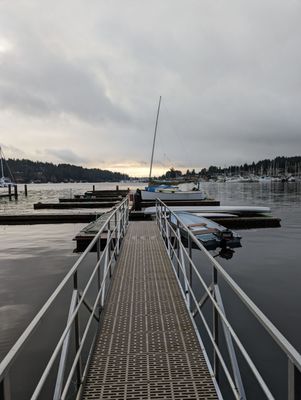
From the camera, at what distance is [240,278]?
9.38 m

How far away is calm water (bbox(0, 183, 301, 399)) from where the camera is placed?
5.83 m

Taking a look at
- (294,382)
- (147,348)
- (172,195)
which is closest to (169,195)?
(172,195)

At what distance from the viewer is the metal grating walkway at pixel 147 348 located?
308 centimetres

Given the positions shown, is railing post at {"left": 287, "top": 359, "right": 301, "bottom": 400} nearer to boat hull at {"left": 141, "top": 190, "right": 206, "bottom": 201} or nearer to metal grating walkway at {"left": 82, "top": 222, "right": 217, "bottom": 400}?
metal grating walkway at {"left": 82, "top": 222, "right": 217, "bottom": 400}

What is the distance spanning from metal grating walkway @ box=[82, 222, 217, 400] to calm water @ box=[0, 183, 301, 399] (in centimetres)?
162

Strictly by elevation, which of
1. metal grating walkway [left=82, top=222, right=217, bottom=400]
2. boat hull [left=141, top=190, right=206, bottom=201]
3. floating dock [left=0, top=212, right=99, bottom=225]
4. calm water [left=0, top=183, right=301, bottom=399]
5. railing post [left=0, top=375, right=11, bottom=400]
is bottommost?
calm water [left=0, top=183, right=301, bottom=399]

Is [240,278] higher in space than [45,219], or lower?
lower

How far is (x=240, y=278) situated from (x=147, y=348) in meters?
6.21

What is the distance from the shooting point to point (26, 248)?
13.1 m

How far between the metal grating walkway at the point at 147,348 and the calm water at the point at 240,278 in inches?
64.0

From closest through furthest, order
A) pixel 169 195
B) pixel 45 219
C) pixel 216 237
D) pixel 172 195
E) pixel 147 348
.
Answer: pixel 147 348
pixel 216 237
pixel 45 219
pixel 172 195
pixel 169 195

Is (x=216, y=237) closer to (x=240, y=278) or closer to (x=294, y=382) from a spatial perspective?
(x=240, y=278)

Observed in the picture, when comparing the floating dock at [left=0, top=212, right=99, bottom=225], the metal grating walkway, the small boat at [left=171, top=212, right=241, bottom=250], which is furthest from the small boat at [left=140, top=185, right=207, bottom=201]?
the metal grating walkway

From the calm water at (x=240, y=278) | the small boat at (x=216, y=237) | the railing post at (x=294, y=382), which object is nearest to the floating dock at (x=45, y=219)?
the calm water at (x=240, y=278)
